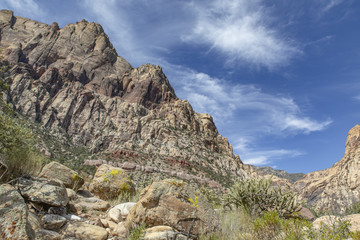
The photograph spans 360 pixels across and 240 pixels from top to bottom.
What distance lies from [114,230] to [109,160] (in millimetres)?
78768

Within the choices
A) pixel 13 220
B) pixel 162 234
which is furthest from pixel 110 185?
pixel 13 220

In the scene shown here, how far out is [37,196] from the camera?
5559 millimetres

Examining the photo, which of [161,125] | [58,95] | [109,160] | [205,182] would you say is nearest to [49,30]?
[58,95]

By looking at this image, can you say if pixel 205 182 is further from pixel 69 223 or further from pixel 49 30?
pixel 49 30

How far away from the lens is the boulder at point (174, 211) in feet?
17.6

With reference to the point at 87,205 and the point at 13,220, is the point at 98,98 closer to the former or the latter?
the point at 87,205

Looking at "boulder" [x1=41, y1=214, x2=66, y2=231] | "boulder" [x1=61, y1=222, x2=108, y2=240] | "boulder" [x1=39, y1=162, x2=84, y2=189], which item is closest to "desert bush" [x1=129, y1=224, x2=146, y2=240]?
"boulder" [x1=61, y1=222, x2=108, y2=240]

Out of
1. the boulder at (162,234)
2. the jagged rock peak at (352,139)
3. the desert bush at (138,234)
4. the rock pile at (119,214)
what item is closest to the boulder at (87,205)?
the rock pile at (119,214)

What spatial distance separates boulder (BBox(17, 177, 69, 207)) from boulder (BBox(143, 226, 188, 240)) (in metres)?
2.54

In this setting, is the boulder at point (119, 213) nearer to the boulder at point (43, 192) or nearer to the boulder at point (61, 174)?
the boulder at point (43, 192)

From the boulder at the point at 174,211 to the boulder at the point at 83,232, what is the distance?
740 mm

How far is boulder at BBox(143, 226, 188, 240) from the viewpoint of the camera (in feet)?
15.6

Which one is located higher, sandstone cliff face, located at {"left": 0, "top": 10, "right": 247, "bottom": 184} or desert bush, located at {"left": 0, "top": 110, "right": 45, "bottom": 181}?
sandstone cliff face, located at {"left": 0, "top": 10, "right": 247, "bottom": 184}

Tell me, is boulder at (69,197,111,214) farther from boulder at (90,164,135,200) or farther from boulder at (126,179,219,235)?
boulder at (126,179,219,235)
